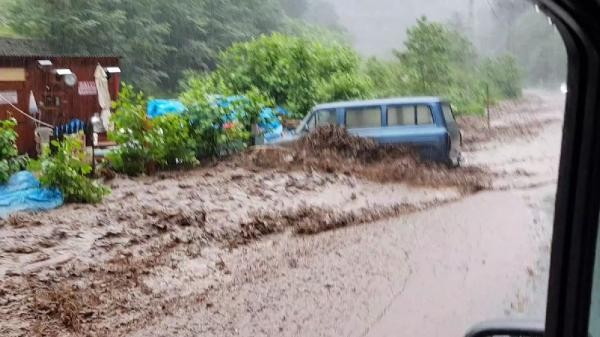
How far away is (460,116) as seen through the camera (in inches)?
106

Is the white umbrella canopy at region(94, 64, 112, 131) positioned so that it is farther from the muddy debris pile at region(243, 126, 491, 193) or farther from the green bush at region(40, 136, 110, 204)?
the muddy debris pile at region(243, 126, 491, 193)

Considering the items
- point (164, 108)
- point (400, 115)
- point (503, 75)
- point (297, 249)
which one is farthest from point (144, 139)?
point (503, 75)

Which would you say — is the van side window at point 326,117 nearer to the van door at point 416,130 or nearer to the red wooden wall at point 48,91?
the van door at point 416,130

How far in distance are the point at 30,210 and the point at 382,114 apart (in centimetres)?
138

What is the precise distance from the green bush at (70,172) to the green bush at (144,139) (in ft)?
0.69

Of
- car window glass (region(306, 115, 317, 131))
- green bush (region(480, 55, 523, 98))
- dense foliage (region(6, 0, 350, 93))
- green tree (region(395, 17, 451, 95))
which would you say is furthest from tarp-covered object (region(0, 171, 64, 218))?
green bush (region(480, 55, 523, 98))

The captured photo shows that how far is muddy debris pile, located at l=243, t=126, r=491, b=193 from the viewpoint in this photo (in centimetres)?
284

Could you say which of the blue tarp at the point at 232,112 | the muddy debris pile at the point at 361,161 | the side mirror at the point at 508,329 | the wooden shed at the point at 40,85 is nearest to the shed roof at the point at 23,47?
the wooden shed at the point at 40,85

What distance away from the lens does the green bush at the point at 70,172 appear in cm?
236

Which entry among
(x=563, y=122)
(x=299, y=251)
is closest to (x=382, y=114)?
(x=299, y=251)

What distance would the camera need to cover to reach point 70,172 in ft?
7.90

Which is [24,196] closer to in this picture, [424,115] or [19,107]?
[19,107]

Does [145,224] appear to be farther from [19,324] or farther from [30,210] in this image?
[19,324]

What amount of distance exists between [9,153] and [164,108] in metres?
0.79
